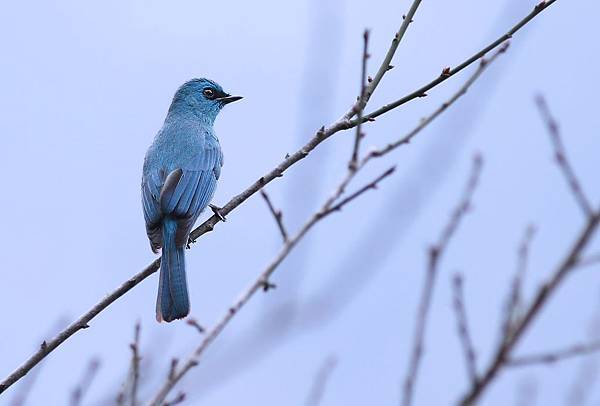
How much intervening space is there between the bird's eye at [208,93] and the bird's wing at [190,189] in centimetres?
101

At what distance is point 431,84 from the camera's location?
3.79 m

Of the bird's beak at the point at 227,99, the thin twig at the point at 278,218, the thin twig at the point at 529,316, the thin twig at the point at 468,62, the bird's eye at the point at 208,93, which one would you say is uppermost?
the bird's eye at the point at 208,93

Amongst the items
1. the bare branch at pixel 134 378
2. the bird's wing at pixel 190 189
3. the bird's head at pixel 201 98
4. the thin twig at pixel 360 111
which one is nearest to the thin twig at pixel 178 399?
the bare branch at pixel 134 378

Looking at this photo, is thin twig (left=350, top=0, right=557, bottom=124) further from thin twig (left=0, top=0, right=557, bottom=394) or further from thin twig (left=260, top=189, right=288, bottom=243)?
thin twig (left=260, top=189, right=288, bottom=243)

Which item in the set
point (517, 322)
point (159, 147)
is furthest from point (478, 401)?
point (159, 147)

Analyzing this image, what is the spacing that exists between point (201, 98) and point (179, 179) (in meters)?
1.73

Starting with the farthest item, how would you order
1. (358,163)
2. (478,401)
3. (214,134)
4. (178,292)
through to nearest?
(214,134), (178,292), (358,163), (478,401)

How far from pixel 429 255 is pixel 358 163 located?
409 mm

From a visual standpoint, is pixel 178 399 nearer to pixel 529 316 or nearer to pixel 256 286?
pixel 256 286

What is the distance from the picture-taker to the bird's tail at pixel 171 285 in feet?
17.2

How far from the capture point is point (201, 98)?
309 inches

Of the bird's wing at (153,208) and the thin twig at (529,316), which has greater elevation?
the bird's wing at (153,208)

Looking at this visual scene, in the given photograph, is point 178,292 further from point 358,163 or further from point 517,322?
point 517,322

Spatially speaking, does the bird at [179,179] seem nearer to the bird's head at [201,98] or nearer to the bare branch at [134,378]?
the bird's head at [201,98]
